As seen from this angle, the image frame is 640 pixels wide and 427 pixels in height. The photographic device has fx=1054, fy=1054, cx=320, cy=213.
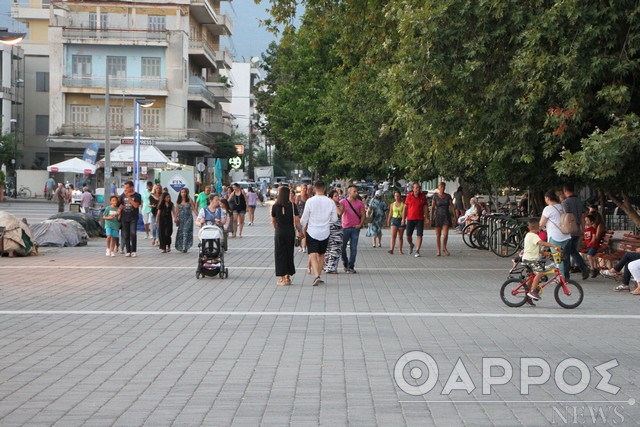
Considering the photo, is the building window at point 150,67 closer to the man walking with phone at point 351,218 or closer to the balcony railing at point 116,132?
the balcony railing at point 116,132

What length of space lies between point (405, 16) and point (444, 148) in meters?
3.40

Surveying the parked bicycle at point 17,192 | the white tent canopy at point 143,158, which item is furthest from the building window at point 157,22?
the white tent canopy at point 143,158

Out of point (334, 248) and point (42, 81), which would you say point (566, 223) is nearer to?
point (334, 248)

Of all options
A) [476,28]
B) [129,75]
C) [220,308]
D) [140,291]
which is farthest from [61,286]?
[129,75]

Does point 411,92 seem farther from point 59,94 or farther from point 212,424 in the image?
point 59,94

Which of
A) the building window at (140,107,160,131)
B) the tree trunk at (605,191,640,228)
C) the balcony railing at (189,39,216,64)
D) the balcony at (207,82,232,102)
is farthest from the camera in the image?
the balcony at (207,82,232,102)

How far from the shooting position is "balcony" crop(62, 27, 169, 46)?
7088 cm

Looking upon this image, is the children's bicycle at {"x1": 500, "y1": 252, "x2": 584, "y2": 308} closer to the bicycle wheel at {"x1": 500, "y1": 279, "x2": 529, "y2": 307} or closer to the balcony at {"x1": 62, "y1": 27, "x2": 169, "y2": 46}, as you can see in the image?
the bicycle wheel at {"x1": 500, "y1": 279, "x2": 529, "y2": 307}

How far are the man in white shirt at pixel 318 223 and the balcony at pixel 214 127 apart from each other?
2334 inches

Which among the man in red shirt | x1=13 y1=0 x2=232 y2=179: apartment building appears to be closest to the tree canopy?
the man in red shirt

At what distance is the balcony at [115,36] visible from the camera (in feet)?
233

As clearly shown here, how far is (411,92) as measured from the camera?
64.4ft

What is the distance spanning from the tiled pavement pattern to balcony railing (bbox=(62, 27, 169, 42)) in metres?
53.5

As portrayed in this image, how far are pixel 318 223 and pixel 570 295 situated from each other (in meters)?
5.24
